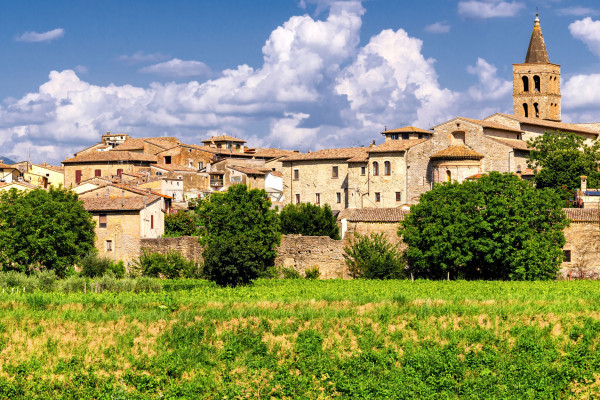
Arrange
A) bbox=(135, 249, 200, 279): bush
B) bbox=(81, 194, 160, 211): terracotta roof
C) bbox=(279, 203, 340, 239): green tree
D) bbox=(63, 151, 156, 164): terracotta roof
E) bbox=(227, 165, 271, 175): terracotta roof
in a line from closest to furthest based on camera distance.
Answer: bbox=(135, 249, 200, 279): bush < bbox=(81, 194, 160, 211): terracotta roof < bbox=(279, 203, 340, 239): green tree < bbox=(227, 165, 271, 175): terracotta roof < bbox=(63, 151, 156, 164): terracotta roof

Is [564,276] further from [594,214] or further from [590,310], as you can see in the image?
[590,310]

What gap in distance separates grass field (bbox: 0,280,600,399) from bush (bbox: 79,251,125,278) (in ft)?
47.5

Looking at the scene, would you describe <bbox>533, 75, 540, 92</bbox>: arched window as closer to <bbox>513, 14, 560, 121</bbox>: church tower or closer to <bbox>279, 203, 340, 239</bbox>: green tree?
<bbox>513, 14, 560, 121</bbox>: church tower

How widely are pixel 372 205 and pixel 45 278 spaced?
29996 mm

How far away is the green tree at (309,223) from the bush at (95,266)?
12.2 m

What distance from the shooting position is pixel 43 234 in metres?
50.1

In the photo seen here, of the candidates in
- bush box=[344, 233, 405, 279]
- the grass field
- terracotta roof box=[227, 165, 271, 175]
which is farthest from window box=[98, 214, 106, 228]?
terracotta roof box=[227, 165, 271, 175]

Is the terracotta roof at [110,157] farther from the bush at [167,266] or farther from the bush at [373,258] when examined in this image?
the bush at [373,258]

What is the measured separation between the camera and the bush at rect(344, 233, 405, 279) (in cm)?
4916

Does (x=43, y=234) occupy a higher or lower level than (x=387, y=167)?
lower

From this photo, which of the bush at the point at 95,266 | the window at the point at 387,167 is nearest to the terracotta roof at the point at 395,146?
the window at the point at 387,167

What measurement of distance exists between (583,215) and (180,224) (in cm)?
2608

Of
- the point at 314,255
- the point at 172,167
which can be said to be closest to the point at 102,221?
the point at 314,255

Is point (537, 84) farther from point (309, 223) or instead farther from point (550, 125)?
point (309, 223)
